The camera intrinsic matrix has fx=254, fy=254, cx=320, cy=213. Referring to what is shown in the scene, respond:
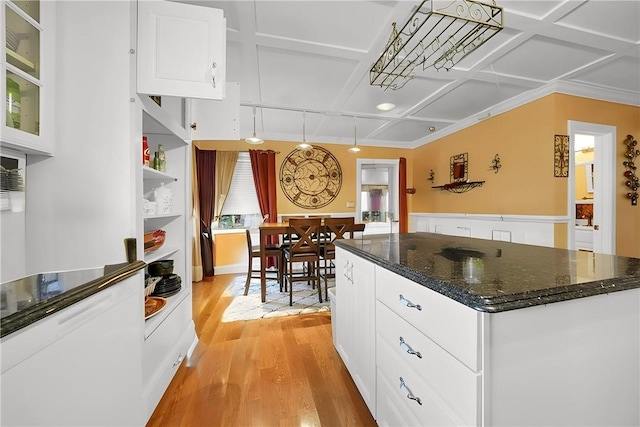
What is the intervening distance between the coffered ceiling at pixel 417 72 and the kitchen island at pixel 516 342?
1836mm

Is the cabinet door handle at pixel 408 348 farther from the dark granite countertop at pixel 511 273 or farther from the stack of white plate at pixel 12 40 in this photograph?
the stack of white plate at pixel 12 40

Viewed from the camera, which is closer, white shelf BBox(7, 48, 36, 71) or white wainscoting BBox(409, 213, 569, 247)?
white shelf BBox(7, 48, 36, 71)

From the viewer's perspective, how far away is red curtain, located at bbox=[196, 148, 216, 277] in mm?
4230

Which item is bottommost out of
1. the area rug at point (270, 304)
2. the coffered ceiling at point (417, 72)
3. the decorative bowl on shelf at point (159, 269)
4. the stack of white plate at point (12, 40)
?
the area rug at point (270, 304)

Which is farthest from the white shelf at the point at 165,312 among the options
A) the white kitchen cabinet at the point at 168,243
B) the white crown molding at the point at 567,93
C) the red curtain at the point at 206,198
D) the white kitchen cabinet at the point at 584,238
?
the white kitchen cabinet at the point at 584,238

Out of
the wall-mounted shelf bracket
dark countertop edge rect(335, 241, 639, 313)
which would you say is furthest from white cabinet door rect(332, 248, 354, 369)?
the wall-mounted shelf bracket

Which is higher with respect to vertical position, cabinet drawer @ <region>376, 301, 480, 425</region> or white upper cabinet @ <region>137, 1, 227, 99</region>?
white upper cabinet @ <region>137, 1, 227, 99</region>

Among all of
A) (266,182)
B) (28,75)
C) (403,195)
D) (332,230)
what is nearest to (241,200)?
(266,182)

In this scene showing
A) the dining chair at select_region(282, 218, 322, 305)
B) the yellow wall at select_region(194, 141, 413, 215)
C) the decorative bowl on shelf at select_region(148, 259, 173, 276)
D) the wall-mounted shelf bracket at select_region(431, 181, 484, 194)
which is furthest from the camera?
the yellow wall at select_region(194, 141, 413, 215)

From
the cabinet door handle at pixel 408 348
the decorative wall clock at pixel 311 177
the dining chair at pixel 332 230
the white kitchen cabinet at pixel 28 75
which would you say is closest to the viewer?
the cabinet door handle at pixel 408 348

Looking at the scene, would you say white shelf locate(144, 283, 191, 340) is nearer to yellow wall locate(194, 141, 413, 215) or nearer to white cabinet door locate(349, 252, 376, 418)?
white cabinet door locate(349, 252, 376, 418)

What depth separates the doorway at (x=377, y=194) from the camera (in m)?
5.18

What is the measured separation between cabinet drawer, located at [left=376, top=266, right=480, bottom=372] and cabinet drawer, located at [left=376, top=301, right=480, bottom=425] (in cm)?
3

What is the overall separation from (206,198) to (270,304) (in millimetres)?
2277
